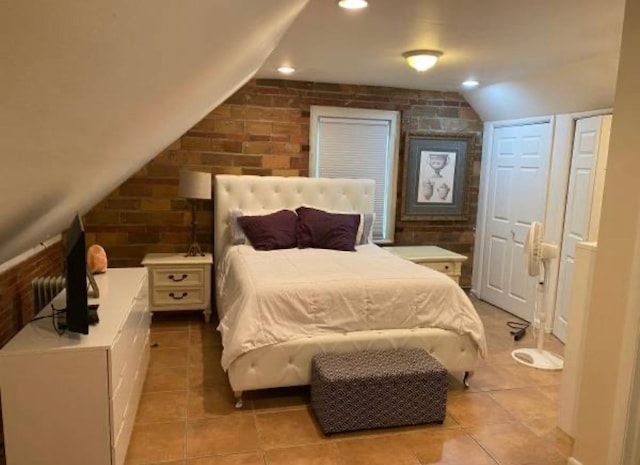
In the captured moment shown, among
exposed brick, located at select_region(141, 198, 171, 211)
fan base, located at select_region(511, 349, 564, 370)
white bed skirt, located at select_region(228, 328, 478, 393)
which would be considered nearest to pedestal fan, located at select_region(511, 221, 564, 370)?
fan base, located at select_region(511, 349, 564, 370)

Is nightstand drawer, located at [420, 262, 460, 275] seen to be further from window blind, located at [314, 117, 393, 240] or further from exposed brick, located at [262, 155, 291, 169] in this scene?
exposed brick, located at [262, 155, 291, 169]

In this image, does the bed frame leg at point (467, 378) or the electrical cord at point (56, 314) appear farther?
the bed frame leg at point (467, 378)

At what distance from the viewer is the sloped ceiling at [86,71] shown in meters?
0.60

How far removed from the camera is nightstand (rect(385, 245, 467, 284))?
15.2 ft

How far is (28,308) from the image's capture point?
9.64 feet

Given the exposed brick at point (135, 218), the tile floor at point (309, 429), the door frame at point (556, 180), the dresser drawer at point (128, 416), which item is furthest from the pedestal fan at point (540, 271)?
the exposed brick at point (135, 218)

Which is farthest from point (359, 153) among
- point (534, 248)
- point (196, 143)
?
point (534, 248)

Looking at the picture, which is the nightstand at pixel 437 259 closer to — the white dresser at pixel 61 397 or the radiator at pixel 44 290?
the radiator at pixel 44 290

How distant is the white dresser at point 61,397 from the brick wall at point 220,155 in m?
2.48

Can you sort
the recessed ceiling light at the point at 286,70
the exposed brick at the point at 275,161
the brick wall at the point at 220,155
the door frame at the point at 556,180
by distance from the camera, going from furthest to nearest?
the exposed brick at the point at 275,161, the brick wall at the point at 220,155, the door frame at the point at 556,180, the recessed ceiling light at the point at 286,70

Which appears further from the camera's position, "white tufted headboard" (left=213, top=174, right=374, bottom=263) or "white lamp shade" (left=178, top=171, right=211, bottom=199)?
"white tufted headboard" (left=213, top=174, right=374, bottom=263)

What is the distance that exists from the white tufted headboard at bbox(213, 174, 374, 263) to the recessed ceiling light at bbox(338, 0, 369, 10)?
240cm

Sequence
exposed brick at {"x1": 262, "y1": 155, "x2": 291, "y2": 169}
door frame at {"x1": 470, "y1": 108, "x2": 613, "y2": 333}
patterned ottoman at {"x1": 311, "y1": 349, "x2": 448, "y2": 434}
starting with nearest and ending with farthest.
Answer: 1. patterned ottoman at {"x1": 311, "y1": 349, "x2": 448, "y2": 434}
2. door frame at {"x1": 470, "y1": 108, "x2": 613, "y2": 333}
3. exposed brick at {"x1": 262, "y1": 155, "x2": 291, "y2": 169}

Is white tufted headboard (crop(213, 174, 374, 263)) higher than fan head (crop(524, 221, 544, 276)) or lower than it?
higher
